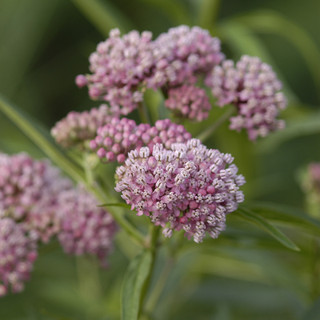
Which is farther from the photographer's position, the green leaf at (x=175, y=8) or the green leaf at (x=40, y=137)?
the green leaf at (x=175, y=8)

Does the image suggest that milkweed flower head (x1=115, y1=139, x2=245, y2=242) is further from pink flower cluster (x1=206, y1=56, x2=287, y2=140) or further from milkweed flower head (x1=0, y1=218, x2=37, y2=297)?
milkweed flower head (x1=0, y1=218, x2=37, y2=297)

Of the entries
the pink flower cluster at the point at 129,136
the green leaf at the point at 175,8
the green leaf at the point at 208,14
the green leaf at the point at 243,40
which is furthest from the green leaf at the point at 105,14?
the pink flower cluster at the point at 129,136

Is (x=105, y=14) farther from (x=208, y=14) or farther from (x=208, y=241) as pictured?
(x=208, y=241)

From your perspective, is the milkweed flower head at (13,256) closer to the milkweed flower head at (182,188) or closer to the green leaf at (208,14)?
the milkweed flower head at (182,188)

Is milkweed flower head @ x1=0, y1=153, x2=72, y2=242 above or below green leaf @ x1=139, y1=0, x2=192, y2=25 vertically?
below

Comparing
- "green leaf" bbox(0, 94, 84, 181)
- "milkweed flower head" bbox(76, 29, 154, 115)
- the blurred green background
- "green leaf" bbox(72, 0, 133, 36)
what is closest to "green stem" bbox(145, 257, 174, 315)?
the blurred green background

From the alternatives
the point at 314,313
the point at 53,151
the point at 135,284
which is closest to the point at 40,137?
the point at 53,151
